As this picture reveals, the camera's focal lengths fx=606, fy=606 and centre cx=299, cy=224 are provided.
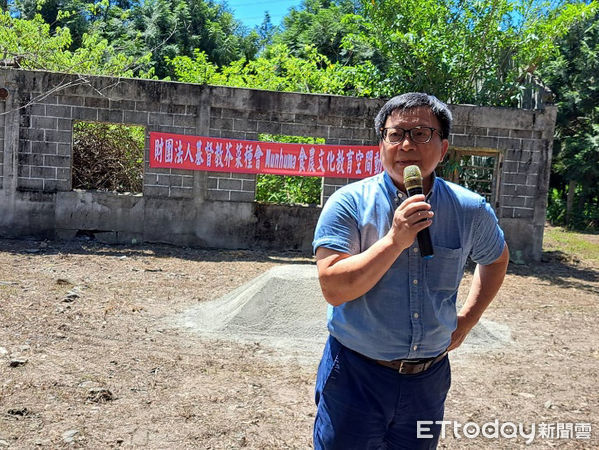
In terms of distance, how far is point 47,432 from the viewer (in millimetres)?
3732

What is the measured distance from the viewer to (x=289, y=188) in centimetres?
1255

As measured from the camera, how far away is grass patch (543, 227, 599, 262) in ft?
44.2

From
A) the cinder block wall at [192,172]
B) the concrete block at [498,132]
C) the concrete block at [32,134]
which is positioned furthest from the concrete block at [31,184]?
the concrete block at [498,132]

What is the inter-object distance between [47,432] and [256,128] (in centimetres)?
793

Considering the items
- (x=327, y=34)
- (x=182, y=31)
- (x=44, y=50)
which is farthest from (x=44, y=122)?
(x=327, y=34)

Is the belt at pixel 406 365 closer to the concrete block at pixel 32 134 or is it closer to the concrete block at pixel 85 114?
the concrete block at pixel 85 114

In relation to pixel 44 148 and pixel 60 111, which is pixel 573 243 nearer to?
pixel 60 111

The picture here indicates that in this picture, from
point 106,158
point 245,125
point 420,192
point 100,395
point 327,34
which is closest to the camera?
point 420,192

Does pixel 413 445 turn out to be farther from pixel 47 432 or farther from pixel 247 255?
pixel 247 255

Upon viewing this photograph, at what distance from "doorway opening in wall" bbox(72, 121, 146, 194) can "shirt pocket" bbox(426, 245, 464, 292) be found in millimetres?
10407

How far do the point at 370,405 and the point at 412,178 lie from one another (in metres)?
0.75

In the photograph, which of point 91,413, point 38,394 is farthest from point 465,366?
point 38,394

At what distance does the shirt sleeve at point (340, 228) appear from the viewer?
1.95 m

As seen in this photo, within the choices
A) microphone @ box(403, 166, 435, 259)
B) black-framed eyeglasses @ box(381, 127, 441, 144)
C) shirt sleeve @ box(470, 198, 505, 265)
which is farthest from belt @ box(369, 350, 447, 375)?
black-framed eyeglasses @ box(381, 127, 441, 144)
